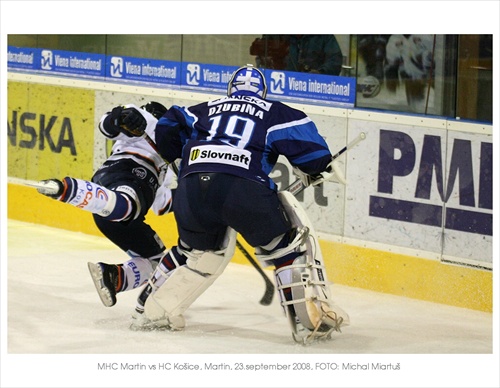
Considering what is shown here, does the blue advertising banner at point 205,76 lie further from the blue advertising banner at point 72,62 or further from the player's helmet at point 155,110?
the player's helmet at point 155,110

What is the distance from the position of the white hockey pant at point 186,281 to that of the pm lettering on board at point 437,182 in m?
1.23

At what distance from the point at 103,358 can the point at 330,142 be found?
2.08 m

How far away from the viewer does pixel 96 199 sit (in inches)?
205

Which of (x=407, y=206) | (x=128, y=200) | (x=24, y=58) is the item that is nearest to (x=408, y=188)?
(x=407, y=206)

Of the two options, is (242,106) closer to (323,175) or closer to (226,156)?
(226,156)

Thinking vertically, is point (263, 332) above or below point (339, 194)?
below

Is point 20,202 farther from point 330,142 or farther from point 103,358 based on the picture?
point 103,358

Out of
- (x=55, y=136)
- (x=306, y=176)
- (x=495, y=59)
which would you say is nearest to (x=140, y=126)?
(x=306, y=176)

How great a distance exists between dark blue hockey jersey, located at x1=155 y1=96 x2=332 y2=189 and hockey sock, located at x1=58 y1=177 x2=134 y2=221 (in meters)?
0.41

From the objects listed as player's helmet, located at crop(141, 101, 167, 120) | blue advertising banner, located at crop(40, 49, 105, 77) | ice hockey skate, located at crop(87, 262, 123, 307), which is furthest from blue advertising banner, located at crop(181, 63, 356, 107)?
ice hockey skate, located at crop(87, 262, 123, 307)

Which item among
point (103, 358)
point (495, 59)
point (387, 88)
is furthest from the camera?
point (387, 88)

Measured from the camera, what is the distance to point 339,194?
20.8ft

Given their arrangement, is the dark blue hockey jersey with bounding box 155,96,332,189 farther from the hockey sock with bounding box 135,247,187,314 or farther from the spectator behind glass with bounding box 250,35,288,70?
the spectator behind glass with bounding box 250,35,288,70

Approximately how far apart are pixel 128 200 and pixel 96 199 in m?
0.18
